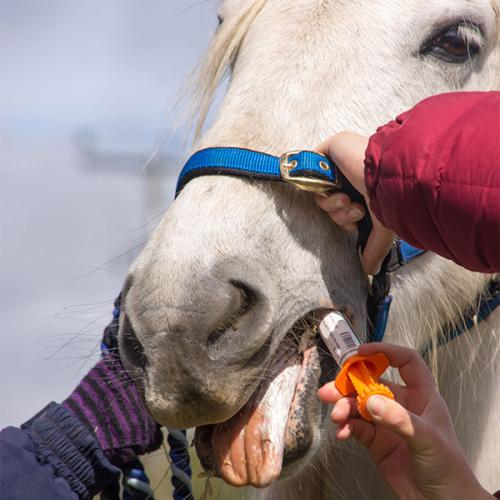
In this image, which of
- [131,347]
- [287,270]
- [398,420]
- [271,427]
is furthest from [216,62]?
[398,420]

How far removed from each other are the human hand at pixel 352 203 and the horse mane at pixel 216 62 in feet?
1.68

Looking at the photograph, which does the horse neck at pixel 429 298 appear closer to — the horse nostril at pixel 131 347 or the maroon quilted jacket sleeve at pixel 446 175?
the maroon quilted jacket sleeve at pixel 446 175

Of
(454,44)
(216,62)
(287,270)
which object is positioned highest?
(216,62)

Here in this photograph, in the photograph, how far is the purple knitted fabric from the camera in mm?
1814

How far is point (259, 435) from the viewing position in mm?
1438

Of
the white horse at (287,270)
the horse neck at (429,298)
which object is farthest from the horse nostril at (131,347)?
the horse neck at (429,298)

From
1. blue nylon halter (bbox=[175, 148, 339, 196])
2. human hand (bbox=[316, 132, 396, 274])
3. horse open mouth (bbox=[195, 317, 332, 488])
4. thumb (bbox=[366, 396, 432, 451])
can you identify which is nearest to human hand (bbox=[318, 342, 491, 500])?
thumb (bbox=[366, 396, 432, 451])

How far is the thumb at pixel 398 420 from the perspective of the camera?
1.21m

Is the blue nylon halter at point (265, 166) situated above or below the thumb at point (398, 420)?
above

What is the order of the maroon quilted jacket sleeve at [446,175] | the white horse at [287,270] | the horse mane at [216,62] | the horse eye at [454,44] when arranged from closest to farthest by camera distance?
1. the maroon quilted jacket sleeve at [446,175]
2. the white horse at [287,270]
3. the horse eye at [454,44]
4. the horse mane at [216,62]

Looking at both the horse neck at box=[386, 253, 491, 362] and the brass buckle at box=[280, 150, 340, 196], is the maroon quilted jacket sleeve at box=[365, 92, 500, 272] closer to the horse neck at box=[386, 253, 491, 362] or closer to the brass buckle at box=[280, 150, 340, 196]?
the brass buckle at box=[280, 150, 340, 196]

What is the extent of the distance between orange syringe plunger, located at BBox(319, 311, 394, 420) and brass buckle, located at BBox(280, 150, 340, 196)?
0.27 metres

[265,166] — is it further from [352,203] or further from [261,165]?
[352,203]

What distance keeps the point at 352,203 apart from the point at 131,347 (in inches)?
19.9
